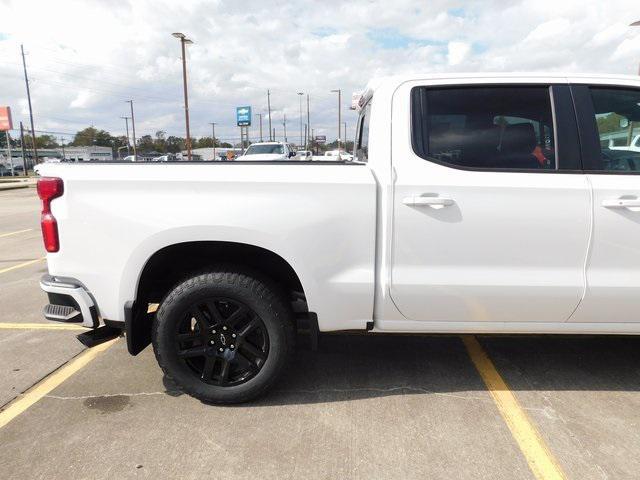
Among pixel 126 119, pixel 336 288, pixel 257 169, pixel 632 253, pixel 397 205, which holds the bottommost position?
pixel 336 288

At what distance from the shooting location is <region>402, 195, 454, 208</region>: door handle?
8.68 ft

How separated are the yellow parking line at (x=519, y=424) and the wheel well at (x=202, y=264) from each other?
140cm

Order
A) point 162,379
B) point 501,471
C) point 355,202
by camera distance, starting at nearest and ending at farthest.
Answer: point 501,471
point 355,202
point 162,379

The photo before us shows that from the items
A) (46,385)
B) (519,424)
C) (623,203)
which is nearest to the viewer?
(623,203)

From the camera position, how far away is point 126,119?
85.2 metres

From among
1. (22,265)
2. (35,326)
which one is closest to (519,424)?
(35,326)

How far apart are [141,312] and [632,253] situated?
2.88m

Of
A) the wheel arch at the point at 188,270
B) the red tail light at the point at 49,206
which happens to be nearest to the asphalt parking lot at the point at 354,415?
the wheel arch at the point at 188,270

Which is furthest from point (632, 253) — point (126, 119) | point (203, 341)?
point (126, 119)

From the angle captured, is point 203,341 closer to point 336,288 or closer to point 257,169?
point 336,288


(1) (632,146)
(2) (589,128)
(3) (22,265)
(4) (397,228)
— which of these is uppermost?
(2) (589,128)

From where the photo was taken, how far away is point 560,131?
276 centimetres

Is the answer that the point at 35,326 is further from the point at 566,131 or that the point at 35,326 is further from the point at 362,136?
the point at 566,131

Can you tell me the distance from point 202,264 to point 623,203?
7.99 feet
